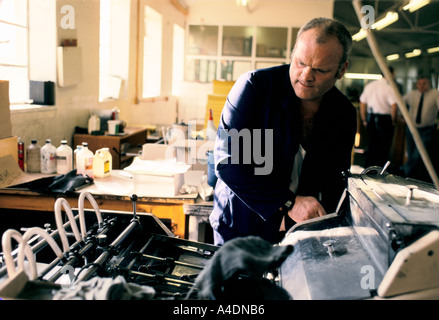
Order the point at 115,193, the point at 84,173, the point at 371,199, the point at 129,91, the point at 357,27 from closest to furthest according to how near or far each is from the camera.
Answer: the point at 371,199 < the point at 115,193 < the point at 84,173 < the point at 129,91 < the point at 357,27

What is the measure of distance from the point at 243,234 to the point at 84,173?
1.34 meters

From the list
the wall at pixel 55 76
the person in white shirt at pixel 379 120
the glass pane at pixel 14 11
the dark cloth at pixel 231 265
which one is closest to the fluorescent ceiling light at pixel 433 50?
the person in white shirt at pixel 379 120

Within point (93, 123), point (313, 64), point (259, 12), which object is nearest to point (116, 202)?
point (313, 64)

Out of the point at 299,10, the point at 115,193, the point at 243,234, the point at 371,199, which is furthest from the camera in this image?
the point at 299,10

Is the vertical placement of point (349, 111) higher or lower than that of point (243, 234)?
higher

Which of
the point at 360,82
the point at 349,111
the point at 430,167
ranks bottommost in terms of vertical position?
the point at 430,167

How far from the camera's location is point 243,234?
173 centimetres

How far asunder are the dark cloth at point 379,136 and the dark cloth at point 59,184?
5348 mm

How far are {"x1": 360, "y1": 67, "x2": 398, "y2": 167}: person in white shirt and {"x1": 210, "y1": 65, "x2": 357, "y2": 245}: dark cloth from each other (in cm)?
510

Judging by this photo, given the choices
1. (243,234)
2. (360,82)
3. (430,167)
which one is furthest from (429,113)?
(360,82)

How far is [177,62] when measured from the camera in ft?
30.2

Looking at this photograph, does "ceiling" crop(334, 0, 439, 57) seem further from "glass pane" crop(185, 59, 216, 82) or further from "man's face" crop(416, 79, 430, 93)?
"glass pane" crop(185, 59, 216, 82)

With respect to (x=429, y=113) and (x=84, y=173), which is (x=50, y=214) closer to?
(x=84, y=173)

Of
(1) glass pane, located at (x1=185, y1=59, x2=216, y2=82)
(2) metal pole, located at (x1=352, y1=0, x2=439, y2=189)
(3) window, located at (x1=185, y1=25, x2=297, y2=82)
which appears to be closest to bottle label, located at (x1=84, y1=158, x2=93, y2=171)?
(2) metal pole, located at (x1=352, y1=0, x2=439, y2=189)
